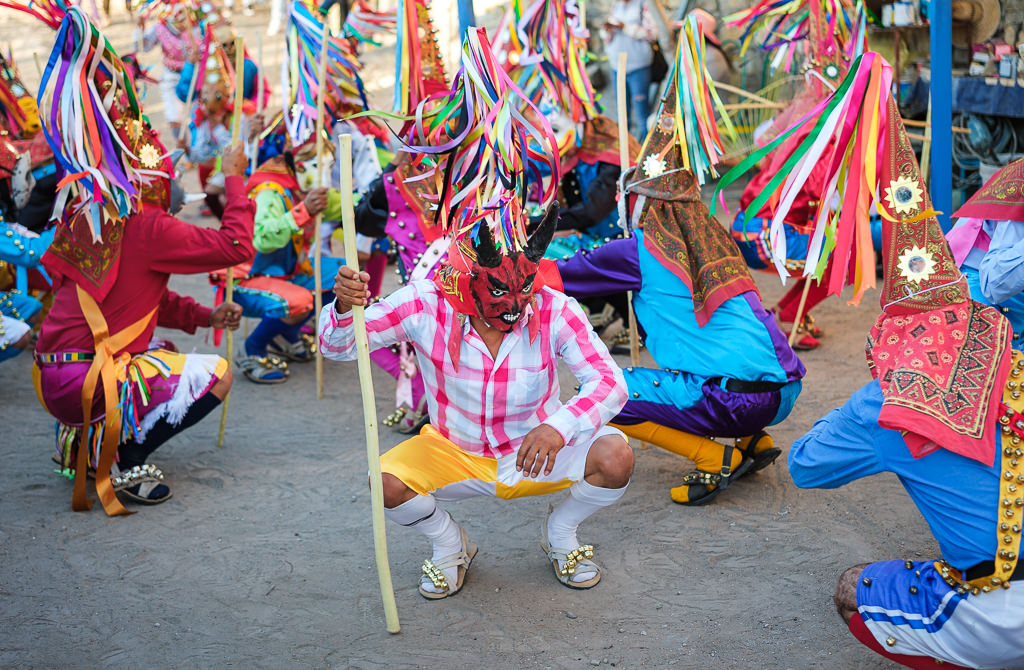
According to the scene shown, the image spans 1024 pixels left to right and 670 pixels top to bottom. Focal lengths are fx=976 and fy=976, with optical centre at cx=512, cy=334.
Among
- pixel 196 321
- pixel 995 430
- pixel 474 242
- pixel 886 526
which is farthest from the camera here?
pixel 196 321

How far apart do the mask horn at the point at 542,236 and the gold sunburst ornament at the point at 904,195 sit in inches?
38.1

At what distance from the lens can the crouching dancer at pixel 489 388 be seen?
2.83 metres

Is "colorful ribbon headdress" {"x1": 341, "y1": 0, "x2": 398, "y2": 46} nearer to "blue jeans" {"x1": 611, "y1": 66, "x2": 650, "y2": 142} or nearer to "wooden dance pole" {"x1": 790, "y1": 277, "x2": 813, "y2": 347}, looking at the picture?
"wooden dance pole" {"x1": 790, "y1": 277, "x2": 813, "y2": 347}

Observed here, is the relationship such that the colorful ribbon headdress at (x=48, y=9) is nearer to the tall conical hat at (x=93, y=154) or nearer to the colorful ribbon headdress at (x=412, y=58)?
the tall conical hat at (x=93, y=154)

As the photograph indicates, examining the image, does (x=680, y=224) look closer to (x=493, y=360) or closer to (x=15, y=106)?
(x=493, y=360)

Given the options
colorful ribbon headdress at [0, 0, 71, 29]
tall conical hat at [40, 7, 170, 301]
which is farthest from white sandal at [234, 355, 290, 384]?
colorful ribbon headdress at [0, 0, 71, 29]

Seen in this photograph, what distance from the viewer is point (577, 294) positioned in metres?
3.80

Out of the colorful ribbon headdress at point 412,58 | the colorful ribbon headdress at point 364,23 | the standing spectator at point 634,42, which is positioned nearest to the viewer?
the colorful ribbon headdress at point 412,58

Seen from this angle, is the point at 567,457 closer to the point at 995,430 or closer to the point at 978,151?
the point at 995,430

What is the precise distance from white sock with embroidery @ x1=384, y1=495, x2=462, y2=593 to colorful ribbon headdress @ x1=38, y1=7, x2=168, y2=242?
1.57m

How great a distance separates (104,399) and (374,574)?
128 centimetres

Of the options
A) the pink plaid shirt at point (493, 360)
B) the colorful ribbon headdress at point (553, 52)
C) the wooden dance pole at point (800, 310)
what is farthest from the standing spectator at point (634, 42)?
the pink plaid shirt at point (493, 360)

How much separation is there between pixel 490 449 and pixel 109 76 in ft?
6.42

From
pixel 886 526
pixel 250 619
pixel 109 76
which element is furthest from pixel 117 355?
pixel 886 526
